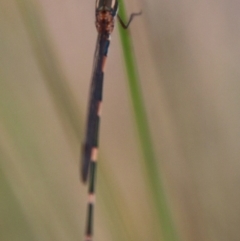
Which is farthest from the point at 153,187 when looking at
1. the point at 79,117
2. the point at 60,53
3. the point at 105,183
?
the point at 60,53

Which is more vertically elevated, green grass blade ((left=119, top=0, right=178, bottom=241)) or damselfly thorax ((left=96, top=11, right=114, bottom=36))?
damselfly thorax ((left=96, top=11, right=114, bottom=36))

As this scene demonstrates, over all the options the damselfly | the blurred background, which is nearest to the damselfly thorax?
the damselfly

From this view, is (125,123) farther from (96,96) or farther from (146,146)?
(96,96)

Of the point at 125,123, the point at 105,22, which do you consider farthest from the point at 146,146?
the point at 105,22

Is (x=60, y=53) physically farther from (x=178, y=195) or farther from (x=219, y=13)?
(x=178, y=195)

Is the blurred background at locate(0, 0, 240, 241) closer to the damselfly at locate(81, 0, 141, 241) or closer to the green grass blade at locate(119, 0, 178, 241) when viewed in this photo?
the green grass blade at locate(119, 0, 178, 241)
